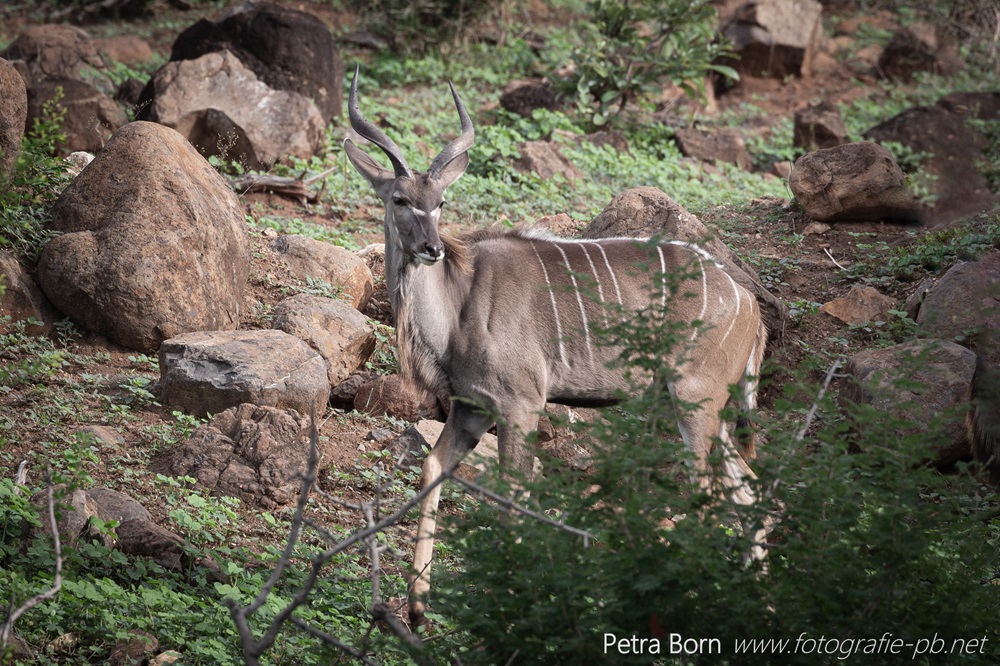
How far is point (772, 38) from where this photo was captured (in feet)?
39.9

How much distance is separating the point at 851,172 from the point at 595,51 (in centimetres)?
359

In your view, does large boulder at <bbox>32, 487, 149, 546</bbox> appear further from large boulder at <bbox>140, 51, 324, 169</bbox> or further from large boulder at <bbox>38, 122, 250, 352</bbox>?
large boulder at <bbox>140, 51, 324, 169</bbox>

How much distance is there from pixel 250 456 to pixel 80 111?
4.23 meters

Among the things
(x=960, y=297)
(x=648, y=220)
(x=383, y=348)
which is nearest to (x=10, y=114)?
(x=383, y=348)

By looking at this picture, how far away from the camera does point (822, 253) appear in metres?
6.75

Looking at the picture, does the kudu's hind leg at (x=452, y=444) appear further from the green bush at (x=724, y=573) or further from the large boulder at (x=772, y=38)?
the large boulder at (x=772, y=38)

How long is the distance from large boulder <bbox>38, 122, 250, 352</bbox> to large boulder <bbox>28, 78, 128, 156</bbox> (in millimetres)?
1958

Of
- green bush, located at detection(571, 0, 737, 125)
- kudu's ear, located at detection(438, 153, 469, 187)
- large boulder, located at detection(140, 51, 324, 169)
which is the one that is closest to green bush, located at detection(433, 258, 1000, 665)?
kudu's ear, located at detection(438, 153, 469, 187)

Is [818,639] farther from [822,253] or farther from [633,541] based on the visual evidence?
[822,253]

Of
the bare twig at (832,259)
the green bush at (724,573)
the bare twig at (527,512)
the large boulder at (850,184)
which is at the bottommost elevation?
the bare twig at (832,259)

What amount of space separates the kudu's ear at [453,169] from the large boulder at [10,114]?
243 centimetres

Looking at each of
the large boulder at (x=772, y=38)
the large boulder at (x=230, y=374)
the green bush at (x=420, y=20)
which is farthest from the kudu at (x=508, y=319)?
the large boulder at (x=772, y=38)

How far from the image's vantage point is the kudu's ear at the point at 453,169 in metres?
4.46

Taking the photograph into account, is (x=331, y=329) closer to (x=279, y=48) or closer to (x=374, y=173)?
(x=374, y=173)
